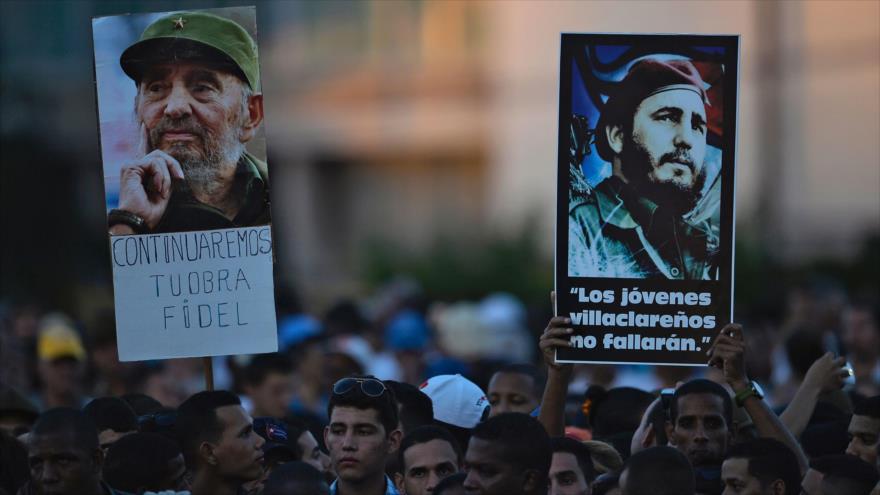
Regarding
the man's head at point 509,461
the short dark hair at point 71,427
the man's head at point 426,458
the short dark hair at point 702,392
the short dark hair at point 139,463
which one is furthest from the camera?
the short dark hair at point 702,392

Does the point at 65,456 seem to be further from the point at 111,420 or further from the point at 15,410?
the point at 15,410

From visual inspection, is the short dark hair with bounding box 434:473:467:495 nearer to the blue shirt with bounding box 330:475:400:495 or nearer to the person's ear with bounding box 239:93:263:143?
the blue shirt with bounding box 330:475:400:495

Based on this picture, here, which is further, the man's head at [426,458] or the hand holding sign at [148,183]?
the hand holding sign at [148,183]

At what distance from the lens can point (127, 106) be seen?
698cm

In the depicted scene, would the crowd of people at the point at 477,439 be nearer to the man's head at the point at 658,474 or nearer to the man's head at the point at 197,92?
the man's head at the point at 658,474

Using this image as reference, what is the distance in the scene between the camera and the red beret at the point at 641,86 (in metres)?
6.75

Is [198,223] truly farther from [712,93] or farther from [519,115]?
[519,115]

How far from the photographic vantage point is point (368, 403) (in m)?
6.60

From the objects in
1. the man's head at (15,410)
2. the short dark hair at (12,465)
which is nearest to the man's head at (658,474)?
the short dark hair at (12,465)

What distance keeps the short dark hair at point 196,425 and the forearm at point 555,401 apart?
1377mm

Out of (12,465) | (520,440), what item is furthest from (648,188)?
(12,465)

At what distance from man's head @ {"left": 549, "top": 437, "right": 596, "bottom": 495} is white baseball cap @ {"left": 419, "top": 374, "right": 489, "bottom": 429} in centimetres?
109

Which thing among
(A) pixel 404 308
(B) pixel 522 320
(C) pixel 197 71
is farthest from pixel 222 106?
(B) pixel 522 320

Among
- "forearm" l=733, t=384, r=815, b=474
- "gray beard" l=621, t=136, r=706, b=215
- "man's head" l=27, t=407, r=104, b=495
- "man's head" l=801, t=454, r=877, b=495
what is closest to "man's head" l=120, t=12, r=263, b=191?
"man's head" l=27, t=407, r=104, b=495
